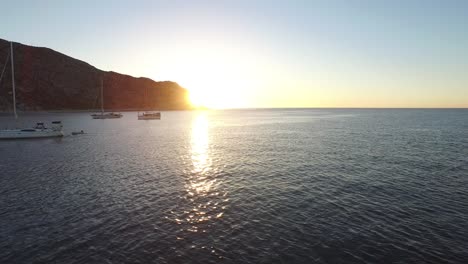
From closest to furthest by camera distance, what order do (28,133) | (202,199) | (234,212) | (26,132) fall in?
1. (234,212)
2. (202,199)
3. (26,132)
4. (28,133)

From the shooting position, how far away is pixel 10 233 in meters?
20.1

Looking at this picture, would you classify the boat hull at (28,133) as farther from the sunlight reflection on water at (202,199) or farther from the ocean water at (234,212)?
the sunlight reflection on water at (202,199)

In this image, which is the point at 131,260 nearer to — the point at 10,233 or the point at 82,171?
the point at 10,233

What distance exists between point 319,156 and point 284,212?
2945cm

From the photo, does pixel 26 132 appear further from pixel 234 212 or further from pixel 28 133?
pixel 234 212

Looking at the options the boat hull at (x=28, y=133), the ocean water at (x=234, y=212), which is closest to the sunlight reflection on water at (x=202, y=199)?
the ocean water at (x=234, y=212)

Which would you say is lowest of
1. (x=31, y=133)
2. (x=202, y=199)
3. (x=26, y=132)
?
(x=202, y=199)

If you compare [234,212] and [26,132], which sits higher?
[26,132]

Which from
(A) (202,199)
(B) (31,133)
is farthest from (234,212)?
(B) (31,133)

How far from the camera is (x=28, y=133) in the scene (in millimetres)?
75188

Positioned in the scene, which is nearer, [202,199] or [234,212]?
[234,212]

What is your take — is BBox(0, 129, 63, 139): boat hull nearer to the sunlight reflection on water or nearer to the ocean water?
the ocean water

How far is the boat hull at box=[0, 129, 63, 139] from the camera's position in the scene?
73.2 m

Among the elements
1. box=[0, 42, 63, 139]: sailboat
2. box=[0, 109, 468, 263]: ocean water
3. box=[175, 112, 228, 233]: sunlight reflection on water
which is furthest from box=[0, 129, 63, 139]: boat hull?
box=[175, 112, 228, 233]: sunlight reflection on water
